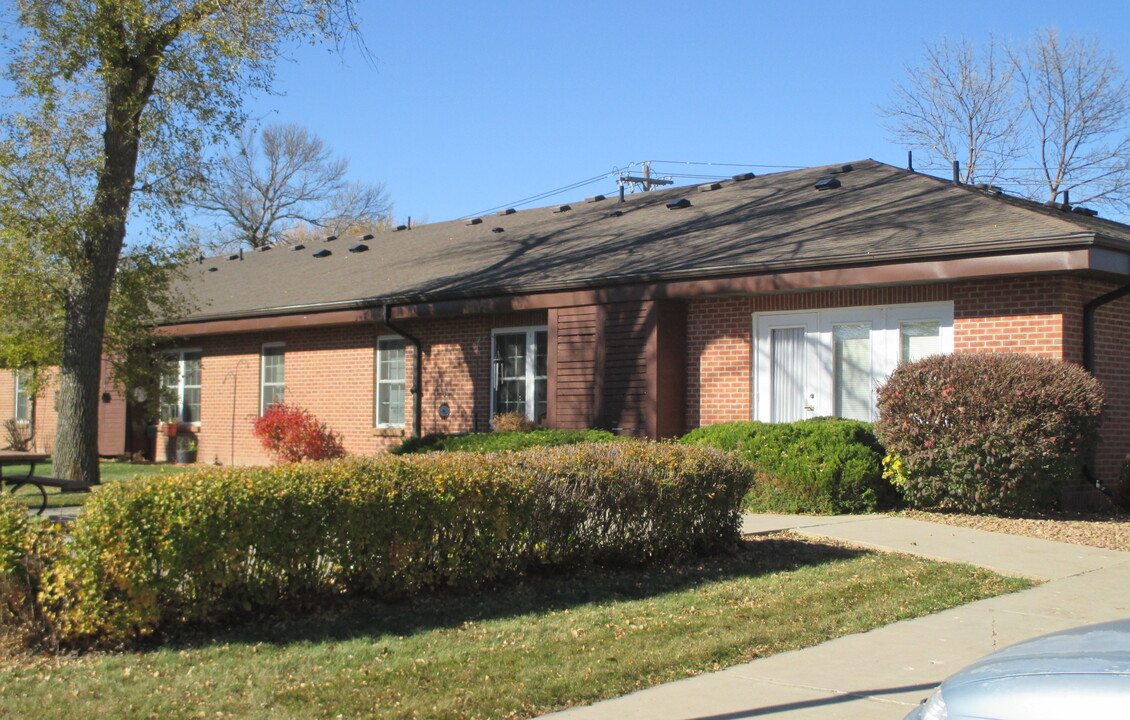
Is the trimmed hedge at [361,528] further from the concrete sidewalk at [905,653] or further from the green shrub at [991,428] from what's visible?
the green shrub at [991,428]

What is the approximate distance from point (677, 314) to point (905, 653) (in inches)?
369

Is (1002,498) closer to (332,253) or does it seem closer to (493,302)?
(493,302)

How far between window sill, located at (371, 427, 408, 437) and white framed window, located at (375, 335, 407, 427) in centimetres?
17

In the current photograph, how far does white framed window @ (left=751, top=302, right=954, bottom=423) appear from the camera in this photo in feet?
44.3

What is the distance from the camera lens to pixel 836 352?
14.3m

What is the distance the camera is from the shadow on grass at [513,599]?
684 cm

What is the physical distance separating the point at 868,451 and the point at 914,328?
2.18 meters

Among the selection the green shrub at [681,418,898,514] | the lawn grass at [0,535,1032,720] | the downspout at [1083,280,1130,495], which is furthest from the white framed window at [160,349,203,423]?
the downspout at [1083,280,1130,495]

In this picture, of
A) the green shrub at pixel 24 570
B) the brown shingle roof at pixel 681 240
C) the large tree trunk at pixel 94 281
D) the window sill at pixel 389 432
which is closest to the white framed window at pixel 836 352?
the brown shingle roof at pixel 681 240

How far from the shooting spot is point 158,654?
6.32 meters

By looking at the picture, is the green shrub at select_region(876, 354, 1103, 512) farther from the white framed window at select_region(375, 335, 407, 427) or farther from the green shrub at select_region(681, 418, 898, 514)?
the white framed window at select_region(375, 335, 407, 427)

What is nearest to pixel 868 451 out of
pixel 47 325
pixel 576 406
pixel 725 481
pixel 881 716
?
pixel 725 481

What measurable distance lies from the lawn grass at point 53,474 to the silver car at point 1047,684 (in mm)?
11499

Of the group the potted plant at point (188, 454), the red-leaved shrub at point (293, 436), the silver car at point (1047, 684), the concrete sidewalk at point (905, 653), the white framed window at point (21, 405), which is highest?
the white framed window at point (21, 405)
